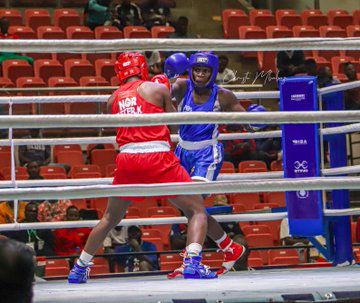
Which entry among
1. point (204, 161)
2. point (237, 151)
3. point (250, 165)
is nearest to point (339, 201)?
point (204, 161)

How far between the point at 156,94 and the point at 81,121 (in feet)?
2.74

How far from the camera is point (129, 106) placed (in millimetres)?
4938

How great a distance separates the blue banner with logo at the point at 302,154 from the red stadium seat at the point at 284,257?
8.97ft

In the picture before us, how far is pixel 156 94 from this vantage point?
16.1ft

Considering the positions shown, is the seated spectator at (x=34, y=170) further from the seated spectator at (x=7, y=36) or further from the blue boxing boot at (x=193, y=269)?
the blue boxing boot at (x=193, y=269)

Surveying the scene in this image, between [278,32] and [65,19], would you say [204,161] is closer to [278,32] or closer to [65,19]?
[278,32]

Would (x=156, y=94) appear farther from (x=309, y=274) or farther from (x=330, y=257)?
(x=330, y=257)

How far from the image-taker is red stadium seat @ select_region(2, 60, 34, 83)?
38.0ft

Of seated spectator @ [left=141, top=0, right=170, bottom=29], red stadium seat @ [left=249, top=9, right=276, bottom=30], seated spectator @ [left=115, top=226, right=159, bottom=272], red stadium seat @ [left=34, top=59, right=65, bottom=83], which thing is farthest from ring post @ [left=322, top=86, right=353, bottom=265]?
red stadium seat @ [left=249, top=9, right=276, bottom=30]

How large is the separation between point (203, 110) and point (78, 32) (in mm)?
7561

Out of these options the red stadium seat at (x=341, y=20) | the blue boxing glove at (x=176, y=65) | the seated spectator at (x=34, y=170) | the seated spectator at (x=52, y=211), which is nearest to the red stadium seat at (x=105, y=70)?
the seated spectator at (x=34, y=170)

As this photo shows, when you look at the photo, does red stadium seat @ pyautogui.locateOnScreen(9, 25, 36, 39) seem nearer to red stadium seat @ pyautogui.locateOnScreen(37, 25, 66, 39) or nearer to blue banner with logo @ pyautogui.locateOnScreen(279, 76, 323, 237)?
red stadium seat @ pyautogui.locateOnScreen(37, 25, 66, 39)

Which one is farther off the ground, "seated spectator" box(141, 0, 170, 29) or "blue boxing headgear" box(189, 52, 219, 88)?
"seated spectator" box(141, 0, 170, 29)

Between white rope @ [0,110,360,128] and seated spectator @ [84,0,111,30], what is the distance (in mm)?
9397
